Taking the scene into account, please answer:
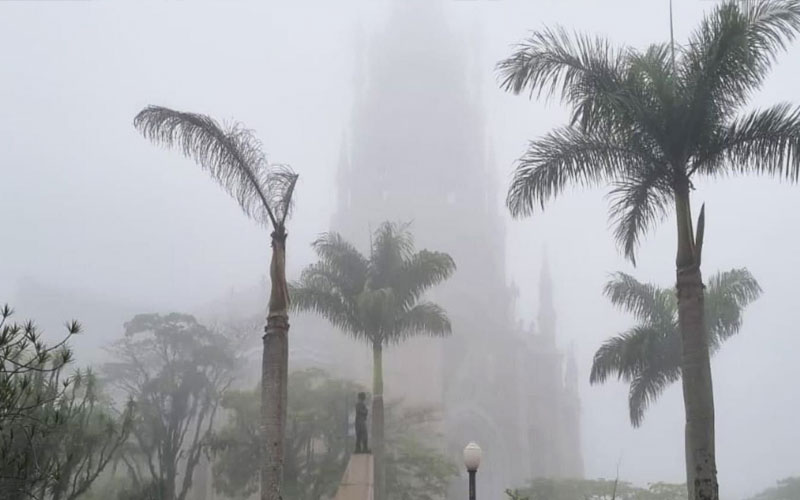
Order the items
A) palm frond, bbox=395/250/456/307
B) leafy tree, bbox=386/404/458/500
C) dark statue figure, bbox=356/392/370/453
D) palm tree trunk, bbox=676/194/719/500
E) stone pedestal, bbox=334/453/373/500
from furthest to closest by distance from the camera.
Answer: leafy tree, bbox=386/404/458/500
palm frond, bbox=395/250/456/307
dark statue figure, bbox=356/392/370/453
stone pedestal, bbox=334/453/373/500
palm tree trunk, bbox=676/194/719/500

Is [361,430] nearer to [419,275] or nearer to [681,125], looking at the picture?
[419,275]

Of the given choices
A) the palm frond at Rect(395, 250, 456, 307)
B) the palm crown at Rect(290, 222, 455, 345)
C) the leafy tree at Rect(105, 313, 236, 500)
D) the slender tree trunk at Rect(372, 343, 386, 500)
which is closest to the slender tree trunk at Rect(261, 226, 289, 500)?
the slender tree trunk at Rect(372, 343, 386, 500)

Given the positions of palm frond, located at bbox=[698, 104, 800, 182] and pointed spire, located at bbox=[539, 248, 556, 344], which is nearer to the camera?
palm frond, located at bbox=[698, 104, 800, 182]

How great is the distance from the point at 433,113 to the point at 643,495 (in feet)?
160

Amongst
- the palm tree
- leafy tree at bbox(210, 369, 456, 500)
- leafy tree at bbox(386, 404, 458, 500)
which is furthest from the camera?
leafy tree at bbox(386, 404, 458, 500)

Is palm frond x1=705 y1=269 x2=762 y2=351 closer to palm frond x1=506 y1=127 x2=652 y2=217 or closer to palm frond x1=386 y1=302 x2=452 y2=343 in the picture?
palm frond x1=386 y1=302 x2=452 y2=343

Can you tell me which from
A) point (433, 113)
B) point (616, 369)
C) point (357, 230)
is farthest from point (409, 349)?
point (616, 369)

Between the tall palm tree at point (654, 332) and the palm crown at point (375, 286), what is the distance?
16.1 feet

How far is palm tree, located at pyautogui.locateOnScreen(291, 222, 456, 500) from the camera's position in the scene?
2258 centimetres

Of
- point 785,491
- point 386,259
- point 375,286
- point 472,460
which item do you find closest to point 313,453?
point 375,286

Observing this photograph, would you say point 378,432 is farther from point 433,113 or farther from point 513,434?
point 433,113

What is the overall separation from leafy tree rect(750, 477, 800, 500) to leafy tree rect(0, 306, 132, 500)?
4411cm

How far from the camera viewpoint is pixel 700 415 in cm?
979

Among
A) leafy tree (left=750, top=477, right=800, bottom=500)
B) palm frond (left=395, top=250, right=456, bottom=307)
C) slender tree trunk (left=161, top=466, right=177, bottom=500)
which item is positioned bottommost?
leafy tree (left=750, top=477, right=800, bottom=500)
